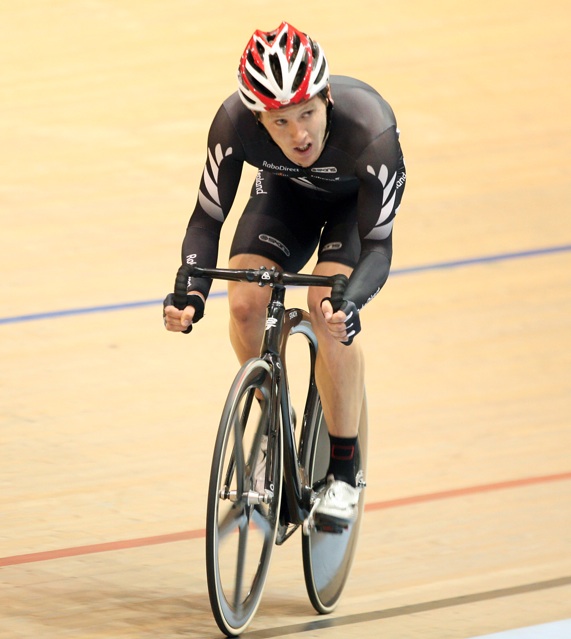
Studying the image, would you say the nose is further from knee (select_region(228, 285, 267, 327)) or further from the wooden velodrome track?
the wooden velodrome track

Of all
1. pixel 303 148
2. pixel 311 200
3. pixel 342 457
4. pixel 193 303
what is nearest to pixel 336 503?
pixel 342 457

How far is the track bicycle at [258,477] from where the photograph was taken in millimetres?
2824

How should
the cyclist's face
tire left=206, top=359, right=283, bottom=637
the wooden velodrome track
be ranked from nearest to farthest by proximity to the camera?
1. tire left=206, top=359, right=283, bottom=637
2. the cyclist's face
3. the wooden velodrome track

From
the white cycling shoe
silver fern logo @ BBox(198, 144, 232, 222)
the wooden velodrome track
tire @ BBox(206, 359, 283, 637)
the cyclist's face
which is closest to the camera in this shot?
tire @ BBox(206, 359, 283, 637)

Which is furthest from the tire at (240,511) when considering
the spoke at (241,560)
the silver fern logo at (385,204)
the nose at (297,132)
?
the nose at (297,132)

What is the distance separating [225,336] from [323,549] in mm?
1839

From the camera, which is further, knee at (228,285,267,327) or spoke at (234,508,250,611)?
knee at (228,285,267,327)

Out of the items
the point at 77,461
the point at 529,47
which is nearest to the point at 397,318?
the point at 77,461

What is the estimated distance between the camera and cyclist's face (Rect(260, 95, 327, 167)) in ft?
9.57

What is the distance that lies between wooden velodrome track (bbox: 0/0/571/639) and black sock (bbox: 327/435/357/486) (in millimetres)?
352

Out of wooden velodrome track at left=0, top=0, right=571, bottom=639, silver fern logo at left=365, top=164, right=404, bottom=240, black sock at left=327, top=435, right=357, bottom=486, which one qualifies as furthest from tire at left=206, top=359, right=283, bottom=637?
silver fern logo at left=365, top=164, right=404, bottom=240

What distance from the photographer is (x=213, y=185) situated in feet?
10.2

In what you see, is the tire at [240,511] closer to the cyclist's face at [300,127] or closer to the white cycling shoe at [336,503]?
the white cycling shoe at [336,503]

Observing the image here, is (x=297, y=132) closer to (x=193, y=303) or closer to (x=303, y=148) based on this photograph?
(x=303, y=148)
